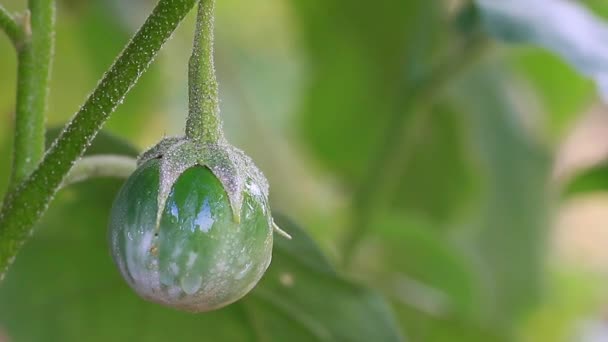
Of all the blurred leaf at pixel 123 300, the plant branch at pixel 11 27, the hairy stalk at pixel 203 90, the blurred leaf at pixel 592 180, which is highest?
the blurred leaf at pixel 592 180

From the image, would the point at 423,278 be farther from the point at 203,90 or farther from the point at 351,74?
the point at 203,90

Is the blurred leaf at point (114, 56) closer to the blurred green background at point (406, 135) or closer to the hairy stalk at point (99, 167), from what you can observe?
the blurred green background at point (406, 135)

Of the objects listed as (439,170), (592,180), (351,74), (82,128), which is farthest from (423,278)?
(82,128)

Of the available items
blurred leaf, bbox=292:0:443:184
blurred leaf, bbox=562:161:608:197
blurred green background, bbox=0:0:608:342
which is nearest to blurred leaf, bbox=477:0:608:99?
blurred green background, bbox=0:0:608:342

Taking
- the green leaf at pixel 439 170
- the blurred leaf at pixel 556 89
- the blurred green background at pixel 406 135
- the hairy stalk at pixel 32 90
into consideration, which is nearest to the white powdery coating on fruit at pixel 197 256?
the hairy stalk at pixel 32 90

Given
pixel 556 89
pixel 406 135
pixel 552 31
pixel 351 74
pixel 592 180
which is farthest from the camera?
pixel 556 89

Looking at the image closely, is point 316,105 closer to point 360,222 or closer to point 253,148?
point 253,148

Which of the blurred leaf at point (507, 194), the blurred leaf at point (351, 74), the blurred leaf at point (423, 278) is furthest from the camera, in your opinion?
the blurred leaf at point (507, 194)

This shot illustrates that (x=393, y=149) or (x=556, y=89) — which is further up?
(x=556, y=89)
